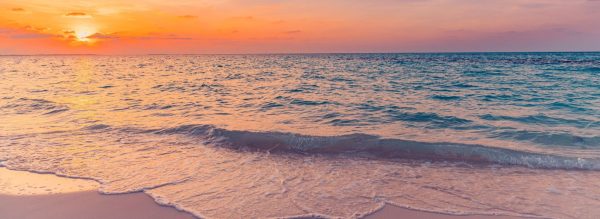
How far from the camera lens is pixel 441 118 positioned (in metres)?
13.2

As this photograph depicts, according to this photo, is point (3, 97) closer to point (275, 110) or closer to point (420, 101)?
point (275, 110)

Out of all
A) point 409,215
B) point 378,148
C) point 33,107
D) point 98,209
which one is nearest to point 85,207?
→ point 98,209

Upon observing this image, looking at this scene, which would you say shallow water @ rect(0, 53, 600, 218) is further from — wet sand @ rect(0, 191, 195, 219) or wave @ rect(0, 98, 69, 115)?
wet sand @ rect(0, 191, 195, 219)

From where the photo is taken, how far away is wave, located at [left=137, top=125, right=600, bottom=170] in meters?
8.40

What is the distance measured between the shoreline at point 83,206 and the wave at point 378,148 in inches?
140

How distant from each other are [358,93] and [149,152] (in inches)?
532

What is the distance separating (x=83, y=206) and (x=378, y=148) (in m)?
6.49

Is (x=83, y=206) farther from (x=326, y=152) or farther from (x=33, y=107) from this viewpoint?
(x=33, y=107)

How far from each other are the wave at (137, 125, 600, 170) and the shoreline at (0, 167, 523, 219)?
3552 mm

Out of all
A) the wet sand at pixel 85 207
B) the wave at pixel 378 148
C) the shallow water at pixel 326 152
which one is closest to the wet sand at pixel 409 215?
the shallow water at pixel 326 152

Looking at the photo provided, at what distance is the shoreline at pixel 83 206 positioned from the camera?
18.0 ft

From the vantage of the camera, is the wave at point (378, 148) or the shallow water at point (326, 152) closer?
the shallow water at point (326, 152)

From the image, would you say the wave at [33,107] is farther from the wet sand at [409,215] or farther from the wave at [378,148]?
the wet sand at [409,215]

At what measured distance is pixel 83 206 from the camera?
5.80m
